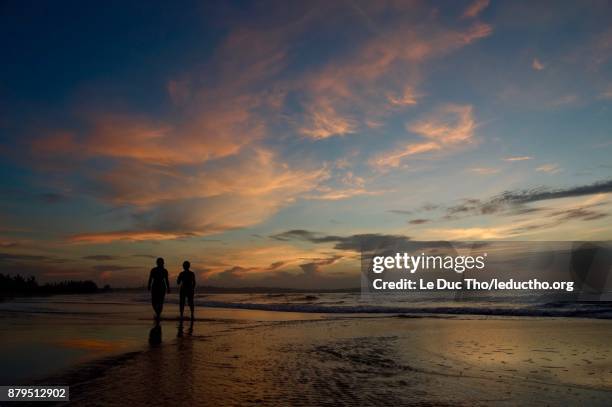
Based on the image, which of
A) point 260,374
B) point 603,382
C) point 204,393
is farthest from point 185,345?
point 603,382

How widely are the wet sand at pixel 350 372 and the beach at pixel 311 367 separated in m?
0.02

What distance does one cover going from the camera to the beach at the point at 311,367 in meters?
6.28

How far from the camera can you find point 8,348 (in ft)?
33.0

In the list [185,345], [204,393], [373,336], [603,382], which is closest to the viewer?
[204,393]

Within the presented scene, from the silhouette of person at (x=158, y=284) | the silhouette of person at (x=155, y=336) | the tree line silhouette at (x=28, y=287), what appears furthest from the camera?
the tree line silhouette at (x=28, y=287)

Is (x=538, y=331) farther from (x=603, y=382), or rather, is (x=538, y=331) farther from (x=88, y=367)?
(x=88, y=367)

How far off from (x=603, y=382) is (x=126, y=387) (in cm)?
841

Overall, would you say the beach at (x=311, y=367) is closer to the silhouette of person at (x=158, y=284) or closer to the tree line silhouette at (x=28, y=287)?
the silhouette of person at (x=158, y=284)

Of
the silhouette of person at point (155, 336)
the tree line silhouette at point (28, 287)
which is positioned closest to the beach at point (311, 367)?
the silhouette of person at point (155, 336)

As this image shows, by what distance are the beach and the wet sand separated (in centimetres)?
2

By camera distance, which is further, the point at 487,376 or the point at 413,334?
the point at 413,334

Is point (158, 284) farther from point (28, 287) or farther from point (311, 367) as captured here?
point (28, 287)

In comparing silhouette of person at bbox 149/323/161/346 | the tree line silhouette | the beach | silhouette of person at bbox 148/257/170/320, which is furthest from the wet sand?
the tree line silhouette

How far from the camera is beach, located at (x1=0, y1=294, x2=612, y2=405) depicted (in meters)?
6.28
